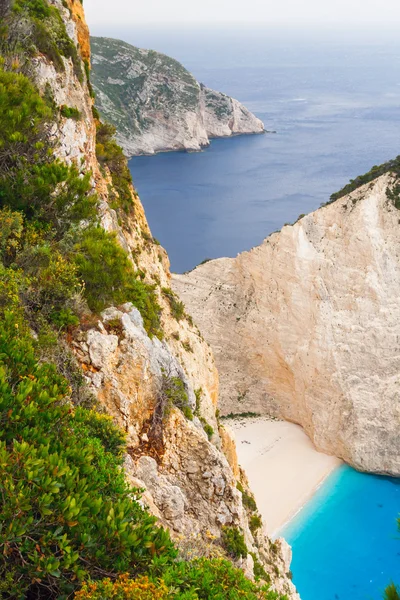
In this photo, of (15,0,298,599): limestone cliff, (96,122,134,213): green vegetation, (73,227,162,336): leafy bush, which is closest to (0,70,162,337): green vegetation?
(73,227,162,336): leafy bush

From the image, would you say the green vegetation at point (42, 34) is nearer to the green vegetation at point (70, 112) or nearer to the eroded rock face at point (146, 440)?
the green vegetation at point (70, 112)

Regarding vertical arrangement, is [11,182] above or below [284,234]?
above

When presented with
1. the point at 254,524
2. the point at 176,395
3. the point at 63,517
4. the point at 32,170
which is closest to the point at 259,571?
the point at 254,524

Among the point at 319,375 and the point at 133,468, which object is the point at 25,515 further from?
the point at 319,375

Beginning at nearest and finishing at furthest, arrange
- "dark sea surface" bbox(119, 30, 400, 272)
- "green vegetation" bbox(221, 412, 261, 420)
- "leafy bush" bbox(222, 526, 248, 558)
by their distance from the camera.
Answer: "leafy bush" bbox(222, 526, 248, 558), "green vegetation" bbox(221, 412, 261, 420), "dark sea surface" bbox(119, 30, 400, 272)

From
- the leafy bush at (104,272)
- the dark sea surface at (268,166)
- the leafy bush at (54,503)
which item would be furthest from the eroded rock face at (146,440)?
the dark sea surface at (268,166)

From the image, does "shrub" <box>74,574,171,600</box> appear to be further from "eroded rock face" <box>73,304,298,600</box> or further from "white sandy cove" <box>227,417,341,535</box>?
"white sandy cove" <box>227,417,341,535</box>

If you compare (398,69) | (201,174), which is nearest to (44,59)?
(201,174)
